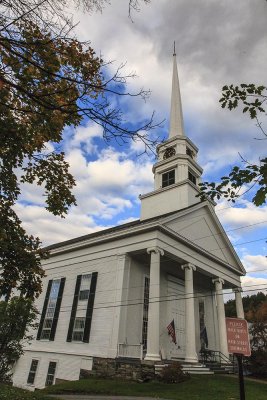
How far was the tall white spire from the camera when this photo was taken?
28.8 meters

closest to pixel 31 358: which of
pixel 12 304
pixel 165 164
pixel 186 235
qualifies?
pixel 12 304

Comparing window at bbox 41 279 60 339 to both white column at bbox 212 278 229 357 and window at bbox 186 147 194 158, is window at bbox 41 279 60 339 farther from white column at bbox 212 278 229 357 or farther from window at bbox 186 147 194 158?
window at bbox 186 147 194 158

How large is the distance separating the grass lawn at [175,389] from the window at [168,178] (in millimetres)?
13768

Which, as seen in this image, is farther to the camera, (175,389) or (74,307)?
(74,307)

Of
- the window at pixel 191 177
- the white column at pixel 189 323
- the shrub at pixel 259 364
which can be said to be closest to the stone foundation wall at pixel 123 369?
the white column at pixel 189 323

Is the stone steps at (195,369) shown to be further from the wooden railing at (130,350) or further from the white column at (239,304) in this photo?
the white column at (239,304)

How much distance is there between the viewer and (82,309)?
20672 mm

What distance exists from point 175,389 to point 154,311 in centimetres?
416

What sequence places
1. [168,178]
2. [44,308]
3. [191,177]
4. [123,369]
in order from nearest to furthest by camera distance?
[123,369] → [44,308] → [168,178] → [191,177]

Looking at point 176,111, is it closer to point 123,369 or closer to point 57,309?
point 57,309

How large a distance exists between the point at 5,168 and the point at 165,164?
1947cm

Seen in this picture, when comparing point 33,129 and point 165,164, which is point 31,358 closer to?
point 165,164

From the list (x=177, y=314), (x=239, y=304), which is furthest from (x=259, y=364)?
(x=177, y=314)

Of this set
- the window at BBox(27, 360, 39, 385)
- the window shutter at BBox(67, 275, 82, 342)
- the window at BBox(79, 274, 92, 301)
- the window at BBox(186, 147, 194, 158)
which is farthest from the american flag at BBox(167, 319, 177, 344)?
the window at BBox(186, 147, 194, 158)
